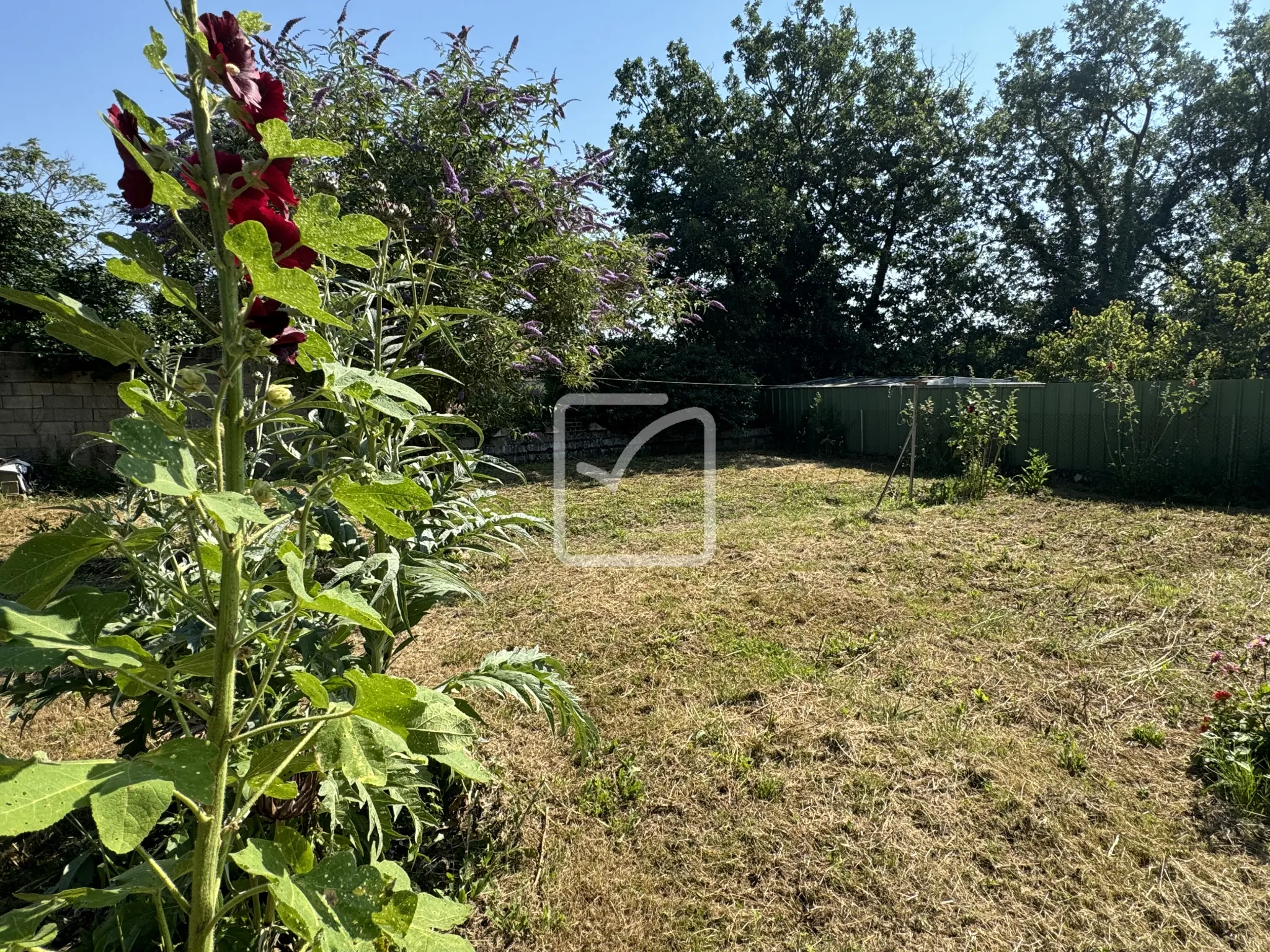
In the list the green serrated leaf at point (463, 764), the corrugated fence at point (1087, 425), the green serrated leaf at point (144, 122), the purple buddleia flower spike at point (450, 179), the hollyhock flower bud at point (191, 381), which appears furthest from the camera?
the corrugated fence at point (1087, 425)

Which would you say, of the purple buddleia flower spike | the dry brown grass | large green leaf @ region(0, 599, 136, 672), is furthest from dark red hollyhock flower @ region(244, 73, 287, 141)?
the purple buddleia flower spike

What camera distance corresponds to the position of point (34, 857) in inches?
66.6

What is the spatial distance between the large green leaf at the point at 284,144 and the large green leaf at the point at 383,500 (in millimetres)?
287

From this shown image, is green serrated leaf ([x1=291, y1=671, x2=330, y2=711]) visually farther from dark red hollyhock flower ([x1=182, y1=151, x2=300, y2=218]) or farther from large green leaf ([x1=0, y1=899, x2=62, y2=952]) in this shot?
dark red hollyhock flower ([x1=182, y1=151, x2=300, y2=218])

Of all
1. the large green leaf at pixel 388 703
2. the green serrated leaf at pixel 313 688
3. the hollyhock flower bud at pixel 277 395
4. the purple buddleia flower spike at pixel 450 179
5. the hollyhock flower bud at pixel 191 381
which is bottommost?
the large green leaf at pixel 388 703

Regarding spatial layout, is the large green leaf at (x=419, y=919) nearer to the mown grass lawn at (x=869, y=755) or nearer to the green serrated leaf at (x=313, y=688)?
the green serrated leaf at (x=313, y=688)

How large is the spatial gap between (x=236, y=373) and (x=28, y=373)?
8.86 metres

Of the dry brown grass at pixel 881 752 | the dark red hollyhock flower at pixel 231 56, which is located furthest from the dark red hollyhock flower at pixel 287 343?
the dry brown grass at pixel 881 752

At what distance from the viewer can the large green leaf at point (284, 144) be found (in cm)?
58

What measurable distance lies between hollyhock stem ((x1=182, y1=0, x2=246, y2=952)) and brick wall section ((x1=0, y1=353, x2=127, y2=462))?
27.3 feet

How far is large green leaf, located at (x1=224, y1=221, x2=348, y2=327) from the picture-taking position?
542 millimetres

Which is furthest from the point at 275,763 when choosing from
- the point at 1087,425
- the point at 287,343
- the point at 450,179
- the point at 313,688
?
the point at 1087,425

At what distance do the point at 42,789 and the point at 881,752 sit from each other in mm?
2227

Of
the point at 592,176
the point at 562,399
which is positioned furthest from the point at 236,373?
the point at 562,399
